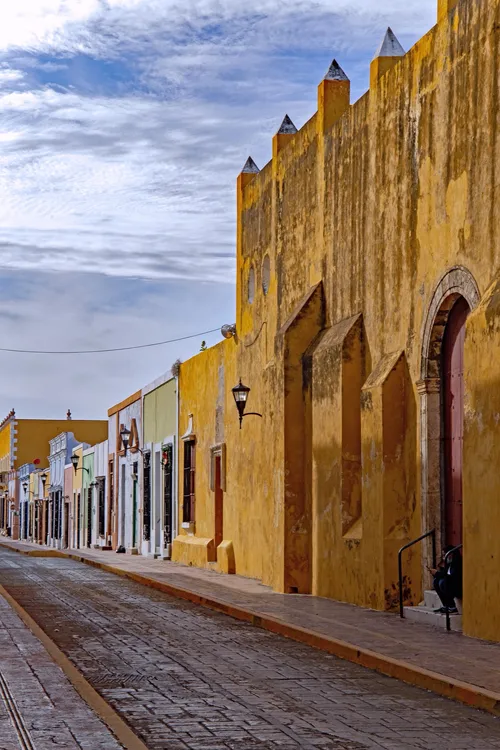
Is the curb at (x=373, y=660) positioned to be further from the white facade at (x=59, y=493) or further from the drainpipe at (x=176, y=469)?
the white facade at (x=59, y=493)

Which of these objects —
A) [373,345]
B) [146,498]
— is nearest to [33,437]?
[146,498]

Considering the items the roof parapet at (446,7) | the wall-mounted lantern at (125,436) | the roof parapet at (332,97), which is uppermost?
the roof parapet at (332,97)

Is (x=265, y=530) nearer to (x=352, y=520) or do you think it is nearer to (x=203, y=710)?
(x=352, y=520)

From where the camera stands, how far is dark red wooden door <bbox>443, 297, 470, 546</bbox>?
13602mm

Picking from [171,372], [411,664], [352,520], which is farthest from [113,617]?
[171,372]

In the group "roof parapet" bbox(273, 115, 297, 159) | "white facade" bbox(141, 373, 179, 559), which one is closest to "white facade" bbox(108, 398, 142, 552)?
"white facade" bbox(141, 373, 179, 559)

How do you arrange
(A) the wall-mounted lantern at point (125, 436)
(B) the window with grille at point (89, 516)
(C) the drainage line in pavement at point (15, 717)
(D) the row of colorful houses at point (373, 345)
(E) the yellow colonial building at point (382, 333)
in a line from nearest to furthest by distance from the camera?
(C) the drainage line in pavement at point (15, 717)
(E) the yellow colonial building at point (382, 333)
(D) the row of colorful houses at point (373, 345)
(A) the wall-mounted lantern at point (125, 436)
(B) the window with grille at point (89, 516)

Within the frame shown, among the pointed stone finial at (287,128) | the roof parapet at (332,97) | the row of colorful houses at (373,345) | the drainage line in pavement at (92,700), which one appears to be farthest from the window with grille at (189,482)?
the drainage line in pavement at (92,700)

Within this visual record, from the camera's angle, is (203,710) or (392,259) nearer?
(203,710)

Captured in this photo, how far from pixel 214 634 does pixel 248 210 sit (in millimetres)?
11738

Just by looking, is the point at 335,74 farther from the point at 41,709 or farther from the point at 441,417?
the point at 41,709

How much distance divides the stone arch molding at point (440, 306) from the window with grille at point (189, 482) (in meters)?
13.8

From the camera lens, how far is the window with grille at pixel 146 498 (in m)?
32.6

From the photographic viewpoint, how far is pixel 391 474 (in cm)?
1479
